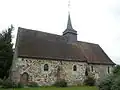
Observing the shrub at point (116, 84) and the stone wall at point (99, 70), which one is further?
the stone wall at point (99, 70)

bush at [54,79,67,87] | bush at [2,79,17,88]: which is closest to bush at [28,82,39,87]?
bush at [54,79,67,87]

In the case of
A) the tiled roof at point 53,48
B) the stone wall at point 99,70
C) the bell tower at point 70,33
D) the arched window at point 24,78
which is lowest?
the arched window at point 24,78

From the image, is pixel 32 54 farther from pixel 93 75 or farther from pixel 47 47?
pixel 93 75

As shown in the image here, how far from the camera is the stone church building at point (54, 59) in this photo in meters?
Result: 24.3

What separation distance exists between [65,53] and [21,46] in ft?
23.3

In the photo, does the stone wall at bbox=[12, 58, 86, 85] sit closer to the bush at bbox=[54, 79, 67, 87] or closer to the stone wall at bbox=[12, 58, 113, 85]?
the stone wall at bbox=[12, 58, 113, 85]

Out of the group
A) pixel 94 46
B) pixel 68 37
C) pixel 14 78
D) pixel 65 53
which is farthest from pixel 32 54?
pixel 94 46

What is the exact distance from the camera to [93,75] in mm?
29906

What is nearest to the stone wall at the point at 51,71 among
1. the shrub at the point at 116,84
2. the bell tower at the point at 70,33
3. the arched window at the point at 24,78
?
the arched window at the point at 24,78

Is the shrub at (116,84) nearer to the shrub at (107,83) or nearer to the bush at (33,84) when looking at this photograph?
the shrub at (107,83)

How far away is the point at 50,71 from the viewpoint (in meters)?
25.9

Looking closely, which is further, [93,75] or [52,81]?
[93,75]

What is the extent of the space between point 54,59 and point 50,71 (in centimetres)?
185

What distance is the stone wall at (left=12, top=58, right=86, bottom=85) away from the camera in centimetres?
2422
